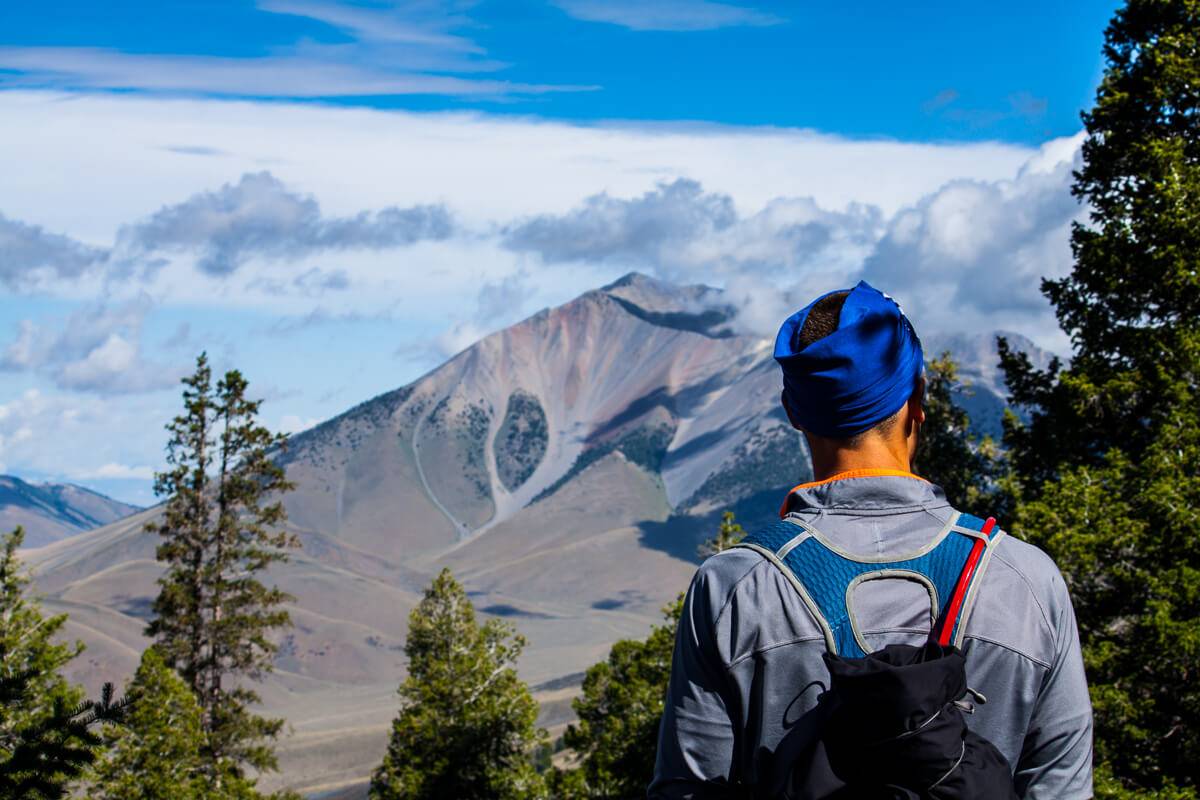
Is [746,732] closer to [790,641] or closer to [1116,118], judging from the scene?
[790,641]

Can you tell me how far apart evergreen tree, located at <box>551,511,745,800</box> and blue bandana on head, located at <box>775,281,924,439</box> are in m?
22.1

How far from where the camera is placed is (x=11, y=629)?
71.5 feet

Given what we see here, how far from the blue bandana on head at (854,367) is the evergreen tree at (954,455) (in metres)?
27.0

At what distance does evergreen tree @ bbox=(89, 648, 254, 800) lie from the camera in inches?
Answer: 821

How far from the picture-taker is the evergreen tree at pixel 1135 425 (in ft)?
36.9

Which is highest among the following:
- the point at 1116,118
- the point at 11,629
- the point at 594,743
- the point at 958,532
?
the point at 1116,118

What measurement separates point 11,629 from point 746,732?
73.7 ft

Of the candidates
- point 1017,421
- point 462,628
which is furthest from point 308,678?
point 1017,421

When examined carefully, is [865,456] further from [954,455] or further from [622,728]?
[954,455]

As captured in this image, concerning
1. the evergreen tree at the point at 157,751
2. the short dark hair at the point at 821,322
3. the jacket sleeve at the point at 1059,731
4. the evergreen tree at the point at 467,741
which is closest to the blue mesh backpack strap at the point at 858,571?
the jacket sleeve at the point at 1059,731

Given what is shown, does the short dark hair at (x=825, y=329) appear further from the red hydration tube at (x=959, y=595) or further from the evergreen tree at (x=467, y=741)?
the evergreen tree at (x=467, y=741)

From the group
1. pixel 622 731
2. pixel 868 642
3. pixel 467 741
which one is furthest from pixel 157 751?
pixel 868 642

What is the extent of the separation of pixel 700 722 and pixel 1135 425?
16374mm

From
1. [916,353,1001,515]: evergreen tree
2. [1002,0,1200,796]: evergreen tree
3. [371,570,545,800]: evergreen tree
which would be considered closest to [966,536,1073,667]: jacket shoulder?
[1002,0,1200,796]: evergreen tree
